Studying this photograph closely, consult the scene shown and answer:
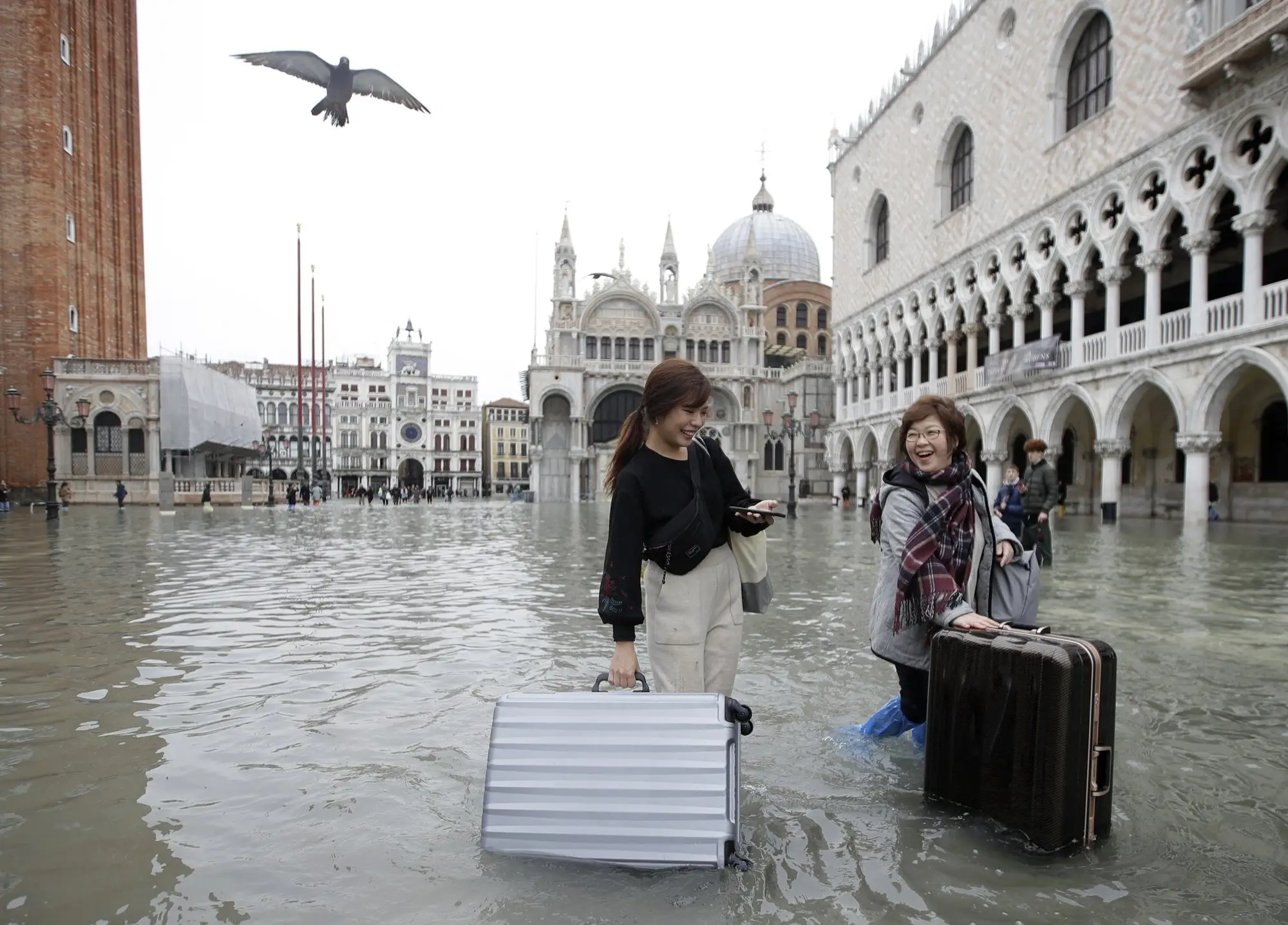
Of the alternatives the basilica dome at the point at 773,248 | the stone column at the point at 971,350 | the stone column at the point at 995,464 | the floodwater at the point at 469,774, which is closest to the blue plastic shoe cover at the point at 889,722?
the floodwater at the point at 469,774

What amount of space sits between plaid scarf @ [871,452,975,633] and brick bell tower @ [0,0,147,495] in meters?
37.9

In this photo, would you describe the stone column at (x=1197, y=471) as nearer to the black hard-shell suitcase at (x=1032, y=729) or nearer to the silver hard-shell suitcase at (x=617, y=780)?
the black hard-shell suitcase at (x=1032, y=729)

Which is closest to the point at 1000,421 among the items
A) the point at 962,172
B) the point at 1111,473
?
the point at 1111,473

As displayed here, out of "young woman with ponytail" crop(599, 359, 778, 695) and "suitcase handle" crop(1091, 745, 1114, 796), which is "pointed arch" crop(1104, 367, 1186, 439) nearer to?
"suitcase handle" crop(1091, 745, 1114, 796)

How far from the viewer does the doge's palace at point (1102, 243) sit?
17703mm

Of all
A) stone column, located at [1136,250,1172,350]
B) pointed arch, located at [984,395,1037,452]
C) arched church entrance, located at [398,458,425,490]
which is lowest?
arched church entrance, located at [398,458,425,490]

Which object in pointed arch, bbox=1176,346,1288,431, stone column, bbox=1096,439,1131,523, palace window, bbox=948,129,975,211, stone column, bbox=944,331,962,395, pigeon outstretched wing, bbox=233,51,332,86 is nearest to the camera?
pigeon outstretched wing, bbox=233,51,332,86

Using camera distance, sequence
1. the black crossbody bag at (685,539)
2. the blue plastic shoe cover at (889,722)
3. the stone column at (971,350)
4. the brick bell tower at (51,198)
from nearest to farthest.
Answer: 1. the black crossbody bag at (685,539)
2. the blue plastic shoe cover at (889,722)
3. the stone column at (971,350)
4. the brick bell tower at (51,198)

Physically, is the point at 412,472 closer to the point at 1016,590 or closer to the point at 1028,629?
the point at 1016,590

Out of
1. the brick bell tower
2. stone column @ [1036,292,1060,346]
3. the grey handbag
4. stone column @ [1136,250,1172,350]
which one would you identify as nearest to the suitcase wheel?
the grey handbag

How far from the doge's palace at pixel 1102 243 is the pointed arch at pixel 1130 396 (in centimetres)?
6

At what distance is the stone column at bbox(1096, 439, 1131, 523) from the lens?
21.9m

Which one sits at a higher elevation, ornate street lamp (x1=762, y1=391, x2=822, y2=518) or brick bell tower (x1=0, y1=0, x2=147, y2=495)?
brick bell tower (x1=0, y1=0, x2=147, y2=495)

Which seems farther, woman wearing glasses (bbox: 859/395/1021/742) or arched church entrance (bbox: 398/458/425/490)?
arched church entrance (bbox: 398/458/425/490)
